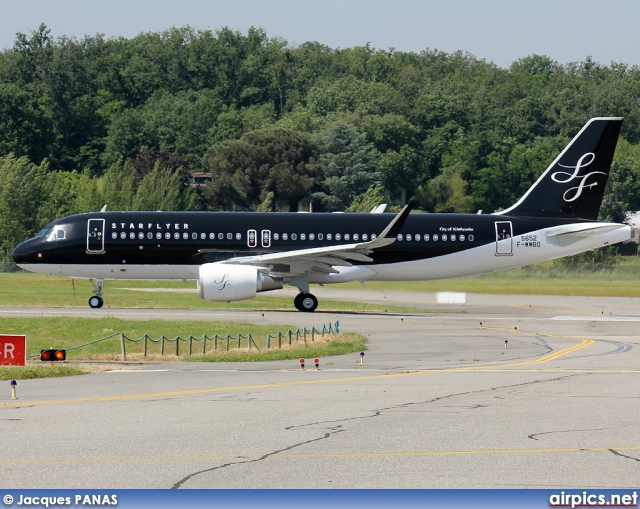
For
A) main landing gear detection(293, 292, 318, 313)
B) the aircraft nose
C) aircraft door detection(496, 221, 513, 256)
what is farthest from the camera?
aircraft door detection(496, 221, 513, 256)

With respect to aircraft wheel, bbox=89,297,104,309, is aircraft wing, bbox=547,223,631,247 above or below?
above

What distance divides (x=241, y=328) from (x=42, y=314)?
9.23 meters

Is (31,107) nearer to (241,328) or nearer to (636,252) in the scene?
(636,252)

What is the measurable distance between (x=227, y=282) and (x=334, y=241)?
5.83m

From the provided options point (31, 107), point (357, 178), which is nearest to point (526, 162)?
point (357, 178)

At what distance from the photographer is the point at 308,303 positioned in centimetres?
4747

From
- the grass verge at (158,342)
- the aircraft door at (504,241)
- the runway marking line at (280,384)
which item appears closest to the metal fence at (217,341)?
the grass verge at (158,342)

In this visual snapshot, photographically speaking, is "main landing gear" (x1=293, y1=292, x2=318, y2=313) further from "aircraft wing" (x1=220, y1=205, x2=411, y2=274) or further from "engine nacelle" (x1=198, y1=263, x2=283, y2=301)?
"engine nacelle" (x1=198, y1=263, x2=283, y2=301)

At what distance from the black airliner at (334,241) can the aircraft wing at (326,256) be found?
5 centimetres

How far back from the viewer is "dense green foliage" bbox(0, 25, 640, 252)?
113750 millimetres

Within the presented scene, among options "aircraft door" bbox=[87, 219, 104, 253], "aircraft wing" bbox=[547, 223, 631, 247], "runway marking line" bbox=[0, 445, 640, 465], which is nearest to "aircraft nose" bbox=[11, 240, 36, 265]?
"aircraft door" bbox=[87, 219, 104, 253]

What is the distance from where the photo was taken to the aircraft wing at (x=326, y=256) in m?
44.9

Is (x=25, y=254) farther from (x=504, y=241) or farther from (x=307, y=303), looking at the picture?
(x=504, y=241)

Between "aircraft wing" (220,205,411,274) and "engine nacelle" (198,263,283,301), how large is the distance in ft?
4.15
